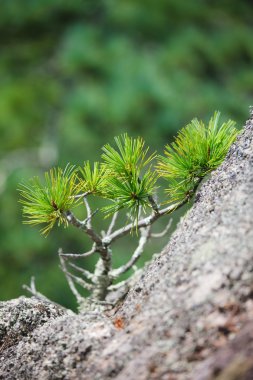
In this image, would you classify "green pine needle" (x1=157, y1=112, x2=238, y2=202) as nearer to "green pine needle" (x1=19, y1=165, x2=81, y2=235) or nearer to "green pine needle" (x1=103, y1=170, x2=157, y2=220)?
"green pine needle" (x1=103, y1=170, x2=157, y2=220)

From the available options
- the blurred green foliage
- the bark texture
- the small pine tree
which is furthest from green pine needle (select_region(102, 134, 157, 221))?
the blurred green foliage

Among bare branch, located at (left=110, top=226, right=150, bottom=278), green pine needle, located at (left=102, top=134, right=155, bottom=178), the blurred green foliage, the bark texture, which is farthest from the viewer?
the blurred green foliage

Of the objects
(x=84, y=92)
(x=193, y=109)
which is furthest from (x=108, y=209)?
(x=84, y=92)

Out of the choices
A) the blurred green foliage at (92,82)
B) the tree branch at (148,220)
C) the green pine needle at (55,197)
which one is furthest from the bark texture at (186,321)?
the blurred green foliage at (92,82)

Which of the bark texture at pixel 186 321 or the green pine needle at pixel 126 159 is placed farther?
the green pine needle at pixel 126 159

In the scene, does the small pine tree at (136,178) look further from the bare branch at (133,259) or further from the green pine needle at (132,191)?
the bare branch at (133,259)

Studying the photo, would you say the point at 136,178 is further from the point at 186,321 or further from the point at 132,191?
the point at 186,321
